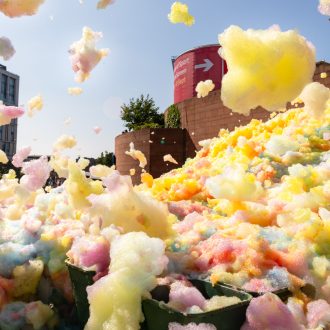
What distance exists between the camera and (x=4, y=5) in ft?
8.70

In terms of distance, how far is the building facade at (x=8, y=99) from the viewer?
176 feet

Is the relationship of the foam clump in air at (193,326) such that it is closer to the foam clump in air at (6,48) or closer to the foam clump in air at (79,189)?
the foam clump in air at (79,189)

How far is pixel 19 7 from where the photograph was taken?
8.80ft

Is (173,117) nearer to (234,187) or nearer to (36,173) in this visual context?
(36,173)

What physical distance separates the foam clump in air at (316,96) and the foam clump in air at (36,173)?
2.31 metres

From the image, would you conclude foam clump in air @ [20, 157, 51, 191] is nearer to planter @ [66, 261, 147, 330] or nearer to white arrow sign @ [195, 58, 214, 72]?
planter @ [66, 261, 147, 330]

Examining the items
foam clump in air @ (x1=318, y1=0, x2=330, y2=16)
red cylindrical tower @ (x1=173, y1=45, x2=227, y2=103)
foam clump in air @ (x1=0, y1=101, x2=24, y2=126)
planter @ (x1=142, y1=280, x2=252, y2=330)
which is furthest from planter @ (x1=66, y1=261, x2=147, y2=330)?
red cylindrical tower @ (x1=173, y1=45, x2=227, y2=103)

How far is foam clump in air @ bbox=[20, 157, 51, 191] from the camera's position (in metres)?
3.97

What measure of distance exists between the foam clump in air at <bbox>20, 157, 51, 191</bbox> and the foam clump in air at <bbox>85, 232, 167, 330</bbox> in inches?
71.9

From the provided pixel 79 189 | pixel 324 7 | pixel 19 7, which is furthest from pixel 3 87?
pixel 324 7

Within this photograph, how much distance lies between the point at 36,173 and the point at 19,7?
1.70m

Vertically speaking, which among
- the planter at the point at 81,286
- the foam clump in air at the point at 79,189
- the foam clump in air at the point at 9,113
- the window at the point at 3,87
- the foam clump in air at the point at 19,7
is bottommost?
the planter at the point at 81,286

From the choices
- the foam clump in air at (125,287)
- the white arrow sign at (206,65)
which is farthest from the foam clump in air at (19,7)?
the white arrow sign at (206,65)

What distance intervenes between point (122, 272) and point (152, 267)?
0.65ft
